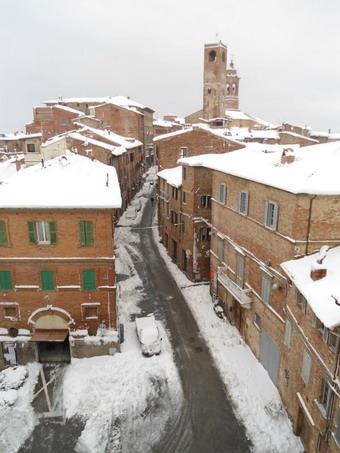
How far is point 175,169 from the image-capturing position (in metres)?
50.0

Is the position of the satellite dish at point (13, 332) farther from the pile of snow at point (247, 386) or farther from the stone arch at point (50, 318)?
the pile of snow at point (247, 386)

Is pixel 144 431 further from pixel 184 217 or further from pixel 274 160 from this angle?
pixel 184 217

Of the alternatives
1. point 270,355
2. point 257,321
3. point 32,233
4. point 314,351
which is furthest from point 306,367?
point 32,233

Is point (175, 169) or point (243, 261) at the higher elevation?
point (175, 169)

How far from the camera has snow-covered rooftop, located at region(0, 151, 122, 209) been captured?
2539 cm

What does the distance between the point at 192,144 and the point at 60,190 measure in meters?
27.6

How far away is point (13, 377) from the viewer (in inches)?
1038

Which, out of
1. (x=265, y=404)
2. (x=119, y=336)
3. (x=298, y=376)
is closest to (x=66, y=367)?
(x=119, y=336)

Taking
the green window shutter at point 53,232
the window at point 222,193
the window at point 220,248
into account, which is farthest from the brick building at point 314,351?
the green window shutter at point 53,232

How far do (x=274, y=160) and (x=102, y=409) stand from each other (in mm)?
21078

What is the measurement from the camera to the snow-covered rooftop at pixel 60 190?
83.3ft

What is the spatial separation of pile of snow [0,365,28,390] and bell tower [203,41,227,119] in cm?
8468

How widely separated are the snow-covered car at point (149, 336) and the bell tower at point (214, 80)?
258 feet

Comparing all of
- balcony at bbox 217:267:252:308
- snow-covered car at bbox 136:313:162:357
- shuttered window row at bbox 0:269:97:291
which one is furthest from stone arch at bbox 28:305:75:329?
balcony at bbox 217:267:252:308
